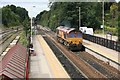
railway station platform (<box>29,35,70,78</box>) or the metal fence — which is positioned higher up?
the metal fence

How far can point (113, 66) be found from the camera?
25.7 m

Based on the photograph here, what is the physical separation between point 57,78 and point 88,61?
8975mm

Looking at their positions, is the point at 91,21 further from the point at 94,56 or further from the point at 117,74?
the point at 117,74

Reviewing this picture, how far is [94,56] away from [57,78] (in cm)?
1269

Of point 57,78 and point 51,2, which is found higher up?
point 51,2

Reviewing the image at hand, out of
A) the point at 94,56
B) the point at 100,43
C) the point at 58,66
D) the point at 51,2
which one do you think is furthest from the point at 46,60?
the point at 51,2

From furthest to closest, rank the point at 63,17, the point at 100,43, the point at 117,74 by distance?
the point at 63,17 < the point at 100,43 < the point at 117,74

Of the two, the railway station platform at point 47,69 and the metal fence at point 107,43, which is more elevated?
the metal fence at point 107,43

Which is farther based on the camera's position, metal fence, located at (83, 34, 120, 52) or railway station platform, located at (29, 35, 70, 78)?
metal fence, located at (83, 34, 120, 52)

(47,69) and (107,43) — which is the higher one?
(107,43)

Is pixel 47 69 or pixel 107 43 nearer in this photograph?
pixel 47 69

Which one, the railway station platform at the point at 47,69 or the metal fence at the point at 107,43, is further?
the metal fence at the point at 107,43

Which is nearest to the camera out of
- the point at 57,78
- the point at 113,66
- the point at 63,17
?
the point at 57,78

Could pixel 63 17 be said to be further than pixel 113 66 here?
Yes
